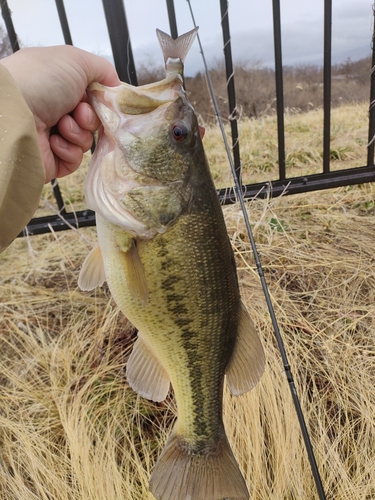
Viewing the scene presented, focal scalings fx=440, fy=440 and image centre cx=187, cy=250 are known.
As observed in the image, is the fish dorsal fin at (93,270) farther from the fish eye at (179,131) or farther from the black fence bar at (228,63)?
the black fence bar at (228,63)

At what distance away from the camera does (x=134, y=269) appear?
3.87 feet

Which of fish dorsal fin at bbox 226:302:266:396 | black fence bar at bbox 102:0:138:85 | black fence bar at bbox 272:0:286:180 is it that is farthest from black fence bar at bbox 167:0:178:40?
fish dorsal fin at bbox 226:302:266:396

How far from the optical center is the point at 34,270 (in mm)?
3152

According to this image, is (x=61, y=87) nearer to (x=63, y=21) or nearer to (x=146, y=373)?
(x=146, y=373)

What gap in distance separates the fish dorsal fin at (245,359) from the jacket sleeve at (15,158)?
696 millimetres

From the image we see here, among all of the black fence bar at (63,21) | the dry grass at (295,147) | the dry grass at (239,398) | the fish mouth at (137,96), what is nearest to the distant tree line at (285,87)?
the dry grass at (295,147)

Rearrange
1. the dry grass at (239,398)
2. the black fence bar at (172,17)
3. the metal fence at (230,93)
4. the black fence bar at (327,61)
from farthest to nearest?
the black fence bar at (327,61)
the black fence bar at (172,17)
the metal fence at (230,93)
the dry grass at (239,398)

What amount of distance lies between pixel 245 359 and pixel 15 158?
869 mm

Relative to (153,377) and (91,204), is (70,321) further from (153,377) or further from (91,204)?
(91,204)

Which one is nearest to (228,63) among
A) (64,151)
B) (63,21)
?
(63,21)

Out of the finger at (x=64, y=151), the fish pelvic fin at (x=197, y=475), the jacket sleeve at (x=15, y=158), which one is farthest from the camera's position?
the finger at (x=64, y=151)

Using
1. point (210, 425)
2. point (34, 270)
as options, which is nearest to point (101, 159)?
point (210, 425)

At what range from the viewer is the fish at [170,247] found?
1.19 metres

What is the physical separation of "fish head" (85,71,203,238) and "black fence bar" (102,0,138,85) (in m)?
1.49
